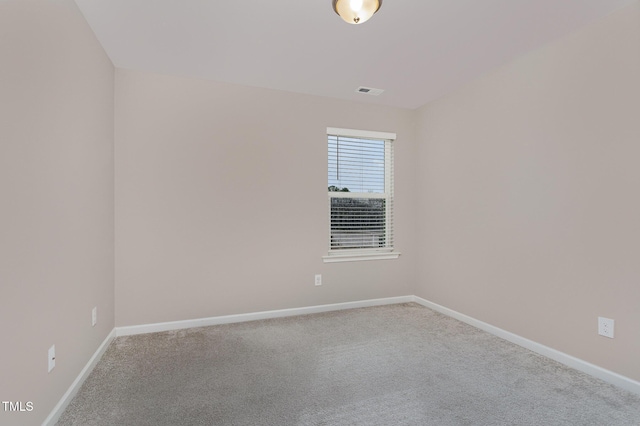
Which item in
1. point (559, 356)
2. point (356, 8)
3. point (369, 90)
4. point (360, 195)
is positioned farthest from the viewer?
point (360, 195)

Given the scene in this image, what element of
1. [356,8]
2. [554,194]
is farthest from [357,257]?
[356,8]

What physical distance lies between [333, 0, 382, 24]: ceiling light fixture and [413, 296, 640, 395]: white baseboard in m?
2.83

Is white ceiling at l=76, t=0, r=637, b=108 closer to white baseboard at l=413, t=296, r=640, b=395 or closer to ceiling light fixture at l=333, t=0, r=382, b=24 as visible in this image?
ceiling light fixture at l=333, t=0, r=382, b=24

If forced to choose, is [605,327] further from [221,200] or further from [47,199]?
[47,199]

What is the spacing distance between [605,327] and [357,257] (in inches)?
90.6

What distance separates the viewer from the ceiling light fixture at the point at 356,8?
1.88m

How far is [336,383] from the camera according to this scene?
216 cm

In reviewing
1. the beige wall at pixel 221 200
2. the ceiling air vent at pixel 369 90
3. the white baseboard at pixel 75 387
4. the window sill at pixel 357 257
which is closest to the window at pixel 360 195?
the window sill at pixel 357 257

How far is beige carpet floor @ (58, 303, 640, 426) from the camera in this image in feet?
5.92

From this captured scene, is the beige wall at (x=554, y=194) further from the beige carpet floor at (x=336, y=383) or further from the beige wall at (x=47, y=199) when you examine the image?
the beige wall at (x=47, y=199)

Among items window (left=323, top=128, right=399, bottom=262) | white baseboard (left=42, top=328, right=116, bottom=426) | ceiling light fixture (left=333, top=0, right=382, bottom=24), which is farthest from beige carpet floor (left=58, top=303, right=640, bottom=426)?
ceiling light fixture (left=333, top=0, right=382, bottom=24)

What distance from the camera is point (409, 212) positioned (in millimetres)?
4238

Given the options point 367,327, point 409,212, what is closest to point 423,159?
point 409,212

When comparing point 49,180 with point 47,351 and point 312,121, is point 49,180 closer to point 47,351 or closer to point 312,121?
point 47,351
